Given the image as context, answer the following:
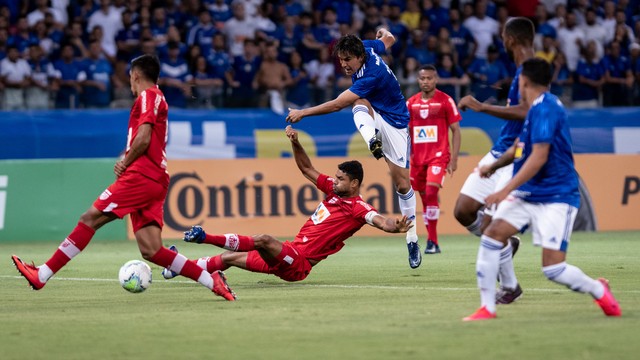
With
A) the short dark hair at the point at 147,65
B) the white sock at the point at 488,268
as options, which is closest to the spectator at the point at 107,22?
the short dark hair at the point at 147,65

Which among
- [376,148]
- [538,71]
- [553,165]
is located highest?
[538,71]

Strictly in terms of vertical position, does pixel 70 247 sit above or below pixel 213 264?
above

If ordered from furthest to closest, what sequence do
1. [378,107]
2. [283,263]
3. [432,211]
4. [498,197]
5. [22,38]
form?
[22,38], [432,211], [378,107], [283,263], [498,197]

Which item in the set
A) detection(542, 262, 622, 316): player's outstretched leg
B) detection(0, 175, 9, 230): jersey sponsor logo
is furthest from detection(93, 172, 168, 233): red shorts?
detection(0, 175, 9, 230): jersey sponsor logo

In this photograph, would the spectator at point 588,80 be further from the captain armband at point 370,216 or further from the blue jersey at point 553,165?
the blue jersey at point 553,165

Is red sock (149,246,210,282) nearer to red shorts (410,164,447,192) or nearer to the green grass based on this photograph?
the green grass

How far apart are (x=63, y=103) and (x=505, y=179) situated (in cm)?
1258

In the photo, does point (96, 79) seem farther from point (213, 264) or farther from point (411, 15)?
point (213, 264)

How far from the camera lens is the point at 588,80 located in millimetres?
23672

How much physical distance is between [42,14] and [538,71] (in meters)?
15.2

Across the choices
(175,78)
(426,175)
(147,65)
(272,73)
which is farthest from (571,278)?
(272,73)

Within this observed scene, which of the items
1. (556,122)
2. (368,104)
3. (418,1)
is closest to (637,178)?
(418,1)

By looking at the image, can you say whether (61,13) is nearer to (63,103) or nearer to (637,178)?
(63,103)

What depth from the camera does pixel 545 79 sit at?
8641mm
